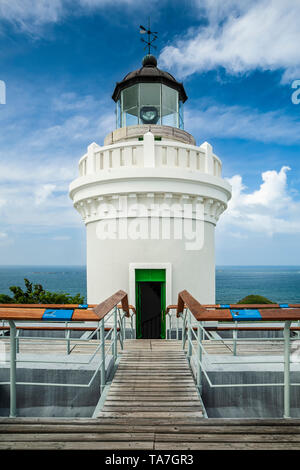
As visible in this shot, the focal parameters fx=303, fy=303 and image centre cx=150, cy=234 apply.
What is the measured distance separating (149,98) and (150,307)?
21.5 ft

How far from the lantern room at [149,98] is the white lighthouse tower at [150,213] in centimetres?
89

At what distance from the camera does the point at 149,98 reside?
878cm

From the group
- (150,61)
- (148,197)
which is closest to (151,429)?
(148,197)

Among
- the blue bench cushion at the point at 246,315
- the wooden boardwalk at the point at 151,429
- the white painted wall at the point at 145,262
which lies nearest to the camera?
the wooden boardwalk at the point at 151,429

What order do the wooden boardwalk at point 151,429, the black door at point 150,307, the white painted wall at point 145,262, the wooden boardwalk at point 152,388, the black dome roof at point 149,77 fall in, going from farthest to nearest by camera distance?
the black door at point 150,307, the black dome roof at point 149,77, the white painted wall at point 145,262, the wooden boardwalk at point 152,388, the wooden boardwalk at point 151,429

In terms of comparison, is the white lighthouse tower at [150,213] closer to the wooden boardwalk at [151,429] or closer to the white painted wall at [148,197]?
the white painted wall at [148,197]

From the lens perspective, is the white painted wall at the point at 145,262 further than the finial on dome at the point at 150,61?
No

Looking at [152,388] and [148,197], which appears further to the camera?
[148,197]

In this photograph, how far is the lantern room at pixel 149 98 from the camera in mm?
8719

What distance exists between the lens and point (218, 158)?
825 centimetres

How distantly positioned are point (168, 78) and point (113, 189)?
4037 mm

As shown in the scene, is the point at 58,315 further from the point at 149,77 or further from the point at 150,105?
the point at 149,77

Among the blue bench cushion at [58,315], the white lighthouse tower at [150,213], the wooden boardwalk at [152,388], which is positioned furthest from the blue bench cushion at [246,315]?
the white lighthouse tower at [150,213]
